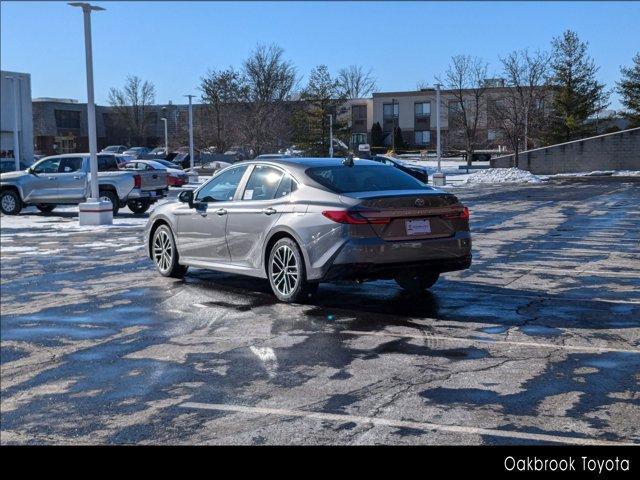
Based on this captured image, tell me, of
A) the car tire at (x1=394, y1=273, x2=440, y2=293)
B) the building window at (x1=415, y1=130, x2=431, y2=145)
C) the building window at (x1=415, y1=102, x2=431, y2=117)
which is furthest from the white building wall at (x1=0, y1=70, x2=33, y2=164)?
the car tire at (x1=394, y1=273, x2=440, y2=293)

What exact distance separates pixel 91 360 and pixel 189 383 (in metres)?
1.18

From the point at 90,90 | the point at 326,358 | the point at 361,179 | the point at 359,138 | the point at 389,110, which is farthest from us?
the point at 359,138

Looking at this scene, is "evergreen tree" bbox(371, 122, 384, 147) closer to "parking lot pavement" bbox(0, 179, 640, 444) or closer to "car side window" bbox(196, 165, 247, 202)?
"parking lot pavement" bbox(0, 179, 640, 444)

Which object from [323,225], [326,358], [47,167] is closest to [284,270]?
[323,225]

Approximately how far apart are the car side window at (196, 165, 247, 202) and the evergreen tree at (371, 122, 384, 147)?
8099cm

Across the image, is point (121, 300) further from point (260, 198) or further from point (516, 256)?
point (516, 256)

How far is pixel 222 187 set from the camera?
33.6 ft

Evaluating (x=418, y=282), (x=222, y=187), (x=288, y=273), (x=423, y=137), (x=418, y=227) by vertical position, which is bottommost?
(x=418, y=282)

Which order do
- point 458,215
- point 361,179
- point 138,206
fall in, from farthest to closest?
point 138,206
point 361,179
point 458,215

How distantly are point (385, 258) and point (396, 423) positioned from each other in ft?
11.4

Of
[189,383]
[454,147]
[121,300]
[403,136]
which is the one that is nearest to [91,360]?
[189,383]

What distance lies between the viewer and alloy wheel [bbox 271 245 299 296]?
8.82 m

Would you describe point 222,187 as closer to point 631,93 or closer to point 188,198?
point 188,198

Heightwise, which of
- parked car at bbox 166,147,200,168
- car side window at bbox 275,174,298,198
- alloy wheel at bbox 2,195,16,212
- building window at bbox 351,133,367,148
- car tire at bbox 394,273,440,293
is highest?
building window at bbox 351,133,367,148
